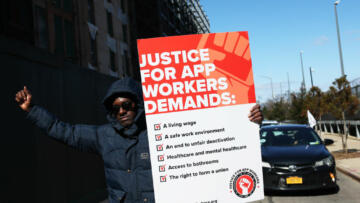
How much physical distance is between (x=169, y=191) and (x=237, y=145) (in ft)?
2.09

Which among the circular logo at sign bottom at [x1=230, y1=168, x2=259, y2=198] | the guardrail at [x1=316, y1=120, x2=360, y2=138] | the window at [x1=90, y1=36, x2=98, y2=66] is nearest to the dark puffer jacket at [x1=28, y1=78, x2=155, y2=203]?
the circular logo at sign bottom at [x1=230, y1=168, x2=259, y2=198]

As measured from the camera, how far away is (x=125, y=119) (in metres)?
3.15

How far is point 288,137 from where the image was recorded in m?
9.89

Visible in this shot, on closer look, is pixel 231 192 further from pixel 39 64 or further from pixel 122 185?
pixel 39 64

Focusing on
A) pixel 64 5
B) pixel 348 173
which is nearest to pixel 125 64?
pixel 64 5

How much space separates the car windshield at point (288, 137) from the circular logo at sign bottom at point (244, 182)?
668 cm

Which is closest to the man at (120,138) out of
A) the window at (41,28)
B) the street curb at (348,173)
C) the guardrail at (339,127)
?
the street curb at (348,173)

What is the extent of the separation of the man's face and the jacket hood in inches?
1.3

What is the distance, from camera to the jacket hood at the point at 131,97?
10.2ft

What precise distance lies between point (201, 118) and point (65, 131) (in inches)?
42.3

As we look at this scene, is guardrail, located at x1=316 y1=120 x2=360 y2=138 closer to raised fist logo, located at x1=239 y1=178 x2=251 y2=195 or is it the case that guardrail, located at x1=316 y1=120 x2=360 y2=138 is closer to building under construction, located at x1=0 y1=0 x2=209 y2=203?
building under construction, located at x1=0 y1=0 x2=209 y2=203

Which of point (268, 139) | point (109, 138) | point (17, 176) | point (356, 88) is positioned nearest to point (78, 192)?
point (17, 176)

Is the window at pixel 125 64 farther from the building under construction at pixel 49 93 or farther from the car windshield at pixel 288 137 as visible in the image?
the car windshield at pixel 288 137

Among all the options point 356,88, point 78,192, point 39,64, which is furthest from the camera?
point 356,88
